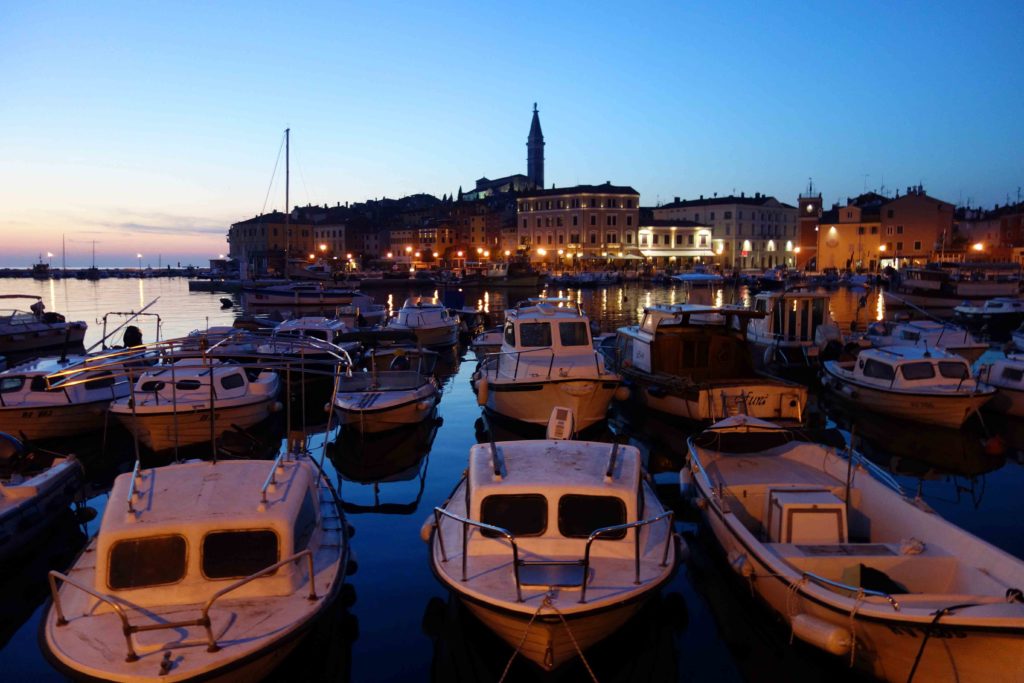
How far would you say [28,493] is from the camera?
1141 centimetres

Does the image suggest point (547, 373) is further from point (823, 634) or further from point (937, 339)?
point (937, 339)

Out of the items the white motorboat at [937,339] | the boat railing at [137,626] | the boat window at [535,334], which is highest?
the boat window at [535,334]

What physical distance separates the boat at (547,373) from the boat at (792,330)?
10482 millimetres

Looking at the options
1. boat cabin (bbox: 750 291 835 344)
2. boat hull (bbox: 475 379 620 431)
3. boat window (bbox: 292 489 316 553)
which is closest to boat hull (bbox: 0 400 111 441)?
boat hull (bbox: 475 379 620 431)

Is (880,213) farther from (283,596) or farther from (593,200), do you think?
(283,596)

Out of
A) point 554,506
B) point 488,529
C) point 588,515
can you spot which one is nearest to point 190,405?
point 488,529

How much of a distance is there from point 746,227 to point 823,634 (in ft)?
395

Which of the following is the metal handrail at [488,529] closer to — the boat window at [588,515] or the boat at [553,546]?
the boat at [553,546]

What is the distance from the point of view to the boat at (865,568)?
21.7ft

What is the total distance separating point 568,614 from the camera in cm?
711

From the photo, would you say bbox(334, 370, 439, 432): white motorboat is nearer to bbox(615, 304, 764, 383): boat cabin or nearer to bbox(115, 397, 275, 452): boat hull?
bbox(115, 397, 275, 452): boat hull

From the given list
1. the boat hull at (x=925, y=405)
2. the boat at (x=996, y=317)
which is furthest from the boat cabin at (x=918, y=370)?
the boat at (x=996, y=317)

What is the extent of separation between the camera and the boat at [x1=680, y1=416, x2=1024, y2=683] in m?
6.61

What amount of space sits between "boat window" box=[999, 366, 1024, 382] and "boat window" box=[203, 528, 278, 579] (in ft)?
70.7
